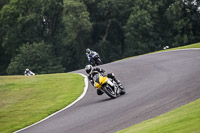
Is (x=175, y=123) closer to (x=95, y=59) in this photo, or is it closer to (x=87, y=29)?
(x=95, y=59)

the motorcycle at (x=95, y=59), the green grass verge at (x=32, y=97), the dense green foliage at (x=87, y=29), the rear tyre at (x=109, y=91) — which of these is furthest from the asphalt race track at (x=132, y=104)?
the dense green foliage at (x=87, y=29)

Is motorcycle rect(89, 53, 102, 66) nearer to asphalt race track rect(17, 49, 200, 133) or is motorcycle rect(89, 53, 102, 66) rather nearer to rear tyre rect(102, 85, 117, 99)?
asphalt race track rect(17, 49, 200, 133)

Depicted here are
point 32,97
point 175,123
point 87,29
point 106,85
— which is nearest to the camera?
point 175,123

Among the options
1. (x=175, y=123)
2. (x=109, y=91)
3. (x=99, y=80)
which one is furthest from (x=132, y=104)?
(x=175, y=123)

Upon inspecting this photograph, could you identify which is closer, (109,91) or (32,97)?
(109,91)

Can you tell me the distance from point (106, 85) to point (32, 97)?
552 cm

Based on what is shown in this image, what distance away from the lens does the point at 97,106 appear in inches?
550

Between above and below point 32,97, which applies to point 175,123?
above

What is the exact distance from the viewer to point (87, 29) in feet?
202

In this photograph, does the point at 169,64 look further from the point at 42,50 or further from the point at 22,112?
the point at 42,50

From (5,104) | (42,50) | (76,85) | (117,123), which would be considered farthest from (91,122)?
(42,50)

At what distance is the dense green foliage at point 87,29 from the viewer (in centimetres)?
6016

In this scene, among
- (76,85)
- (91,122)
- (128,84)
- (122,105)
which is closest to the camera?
(91,122)

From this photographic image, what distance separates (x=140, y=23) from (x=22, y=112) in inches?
1868
